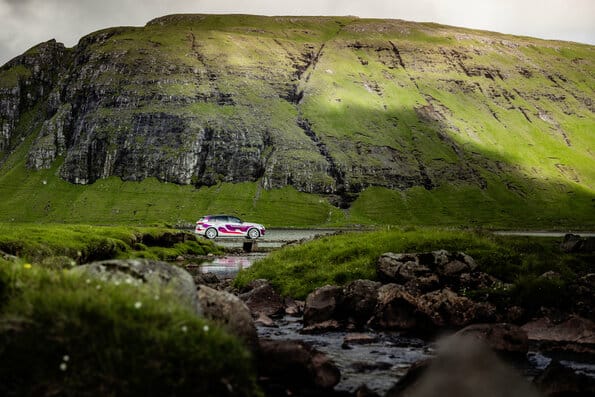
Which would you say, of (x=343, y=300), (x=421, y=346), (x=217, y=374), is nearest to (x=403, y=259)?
→ (x=343, y=300)

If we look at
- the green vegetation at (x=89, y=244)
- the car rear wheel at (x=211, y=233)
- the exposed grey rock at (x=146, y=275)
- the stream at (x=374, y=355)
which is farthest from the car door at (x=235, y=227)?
the exposed grey rock at (x=146, y=275)

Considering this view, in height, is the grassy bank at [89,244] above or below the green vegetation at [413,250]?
below

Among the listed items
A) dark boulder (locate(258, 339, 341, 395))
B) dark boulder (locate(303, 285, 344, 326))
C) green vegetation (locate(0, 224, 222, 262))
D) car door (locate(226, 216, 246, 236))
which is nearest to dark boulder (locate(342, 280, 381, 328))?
dark boulder (locate(303, 285, 344, 326))

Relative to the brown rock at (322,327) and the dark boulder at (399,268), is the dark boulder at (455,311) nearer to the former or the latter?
the dark boulder at (399,268)

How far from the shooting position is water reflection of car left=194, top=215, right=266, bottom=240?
249ft

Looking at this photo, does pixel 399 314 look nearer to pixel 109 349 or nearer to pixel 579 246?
pixel 109 349

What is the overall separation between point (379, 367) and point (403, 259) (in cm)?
1354

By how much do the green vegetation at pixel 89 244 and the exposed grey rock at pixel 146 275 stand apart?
990 cm

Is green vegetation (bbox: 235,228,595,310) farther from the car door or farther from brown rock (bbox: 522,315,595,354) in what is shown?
the car door

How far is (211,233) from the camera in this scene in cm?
7775

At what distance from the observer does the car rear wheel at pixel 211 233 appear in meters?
77.2

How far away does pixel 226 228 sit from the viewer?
249ft

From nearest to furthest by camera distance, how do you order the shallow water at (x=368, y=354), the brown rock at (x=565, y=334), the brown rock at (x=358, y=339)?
the shallow water at (x=368, y=354)
the brown rock at (x=565, y=334)
the brown rock at (x=358, y=339)

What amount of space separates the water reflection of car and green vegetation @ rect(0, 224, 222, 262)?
793 centimetres
